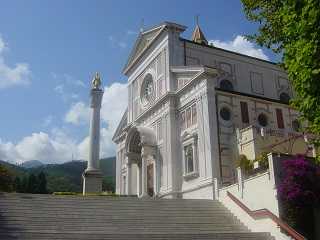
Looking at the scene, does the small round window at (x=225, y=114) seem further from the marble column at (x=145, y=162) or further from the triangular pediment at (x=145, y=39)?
the triangular pediment at (x=145, y=39)

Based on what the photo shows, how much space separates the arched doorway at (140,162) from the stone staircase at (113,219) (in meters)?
10.6

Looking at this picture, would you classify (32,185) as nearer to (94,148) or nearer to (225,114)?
(94,148)

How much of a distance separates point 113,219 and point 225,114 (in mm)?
13586

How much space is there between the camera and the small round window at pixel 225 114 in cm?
2938

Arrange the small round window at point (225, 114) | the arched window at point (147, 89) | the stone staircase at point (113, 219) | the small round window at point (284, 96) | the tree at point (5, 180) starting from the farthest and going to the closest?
the small round window at point (284, 96) < the arched window at point (147, 89) < the small round window at point (225, 114) < the tree at point (5, 180) < the stone staircase at point (113, 219)

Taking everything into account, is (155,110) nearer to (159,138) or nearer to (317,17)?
(159,138)

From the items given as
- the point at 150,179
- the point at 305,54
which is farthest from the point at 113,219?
the point at 150,179

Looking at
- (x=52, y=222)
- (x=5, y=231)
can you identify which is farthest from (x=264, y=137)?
(x=5, y=231)

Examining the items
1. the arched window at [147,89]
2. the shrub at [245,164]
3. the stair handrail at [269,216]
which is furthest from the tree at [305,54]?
the arched window at [147,89]

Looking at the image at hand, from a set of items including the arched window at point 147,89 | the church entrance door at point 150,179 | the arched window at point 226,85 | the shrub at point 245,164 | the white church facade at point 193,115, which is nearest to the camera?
the shrub at point 245,164

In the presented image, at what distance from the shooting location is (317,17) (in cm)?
1095

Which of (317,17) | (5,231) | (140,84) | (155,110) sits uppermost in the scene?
(140,84)

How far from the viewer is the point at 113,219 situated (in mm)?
19000

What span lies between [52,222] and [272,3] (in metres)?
12.6
